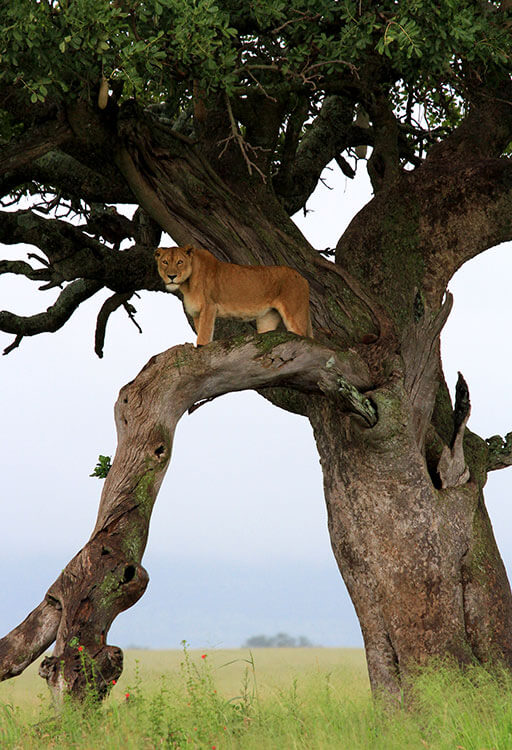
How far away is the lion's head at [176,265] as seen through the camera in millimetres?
9031

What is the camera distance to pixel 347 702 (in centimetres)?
880

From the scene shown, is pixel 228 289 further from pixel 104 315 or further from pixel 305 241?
pixel 104 315

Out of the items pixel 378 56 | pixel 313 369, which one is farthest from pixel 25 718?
pixel 378 56

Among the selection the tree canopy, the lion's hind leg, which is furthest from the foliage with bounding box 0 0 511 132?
the lion's hind leg

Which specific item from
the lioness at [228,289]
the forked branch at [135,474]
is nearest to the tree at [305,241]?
the forked branch at [135,474]

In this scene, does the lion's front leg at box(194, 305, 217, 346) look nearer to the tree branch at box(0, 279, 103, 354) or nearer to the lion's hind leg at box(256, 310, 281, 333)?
the lion's hind leg at box(256, 310, 281, 333)

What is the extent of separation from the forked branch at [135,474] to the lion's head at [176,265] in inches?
27.0

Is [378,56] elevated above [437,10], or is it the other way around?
[378,56]

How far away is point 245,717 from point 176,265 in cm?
439

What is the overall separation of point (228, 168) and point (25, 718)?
6.77 m

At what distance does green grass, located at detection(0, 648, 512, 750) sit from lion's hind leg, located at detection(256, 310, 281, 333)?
3657 millimetres

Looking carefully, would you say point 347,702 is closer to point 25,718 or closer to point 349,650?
point 25,718

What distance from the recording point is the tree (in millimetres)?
8375

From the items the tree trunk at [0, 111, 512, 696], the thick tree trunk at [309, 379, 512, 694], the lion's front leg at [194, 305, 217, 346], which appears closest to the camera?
the lion's front leg at [194, 305, 217, 346]
